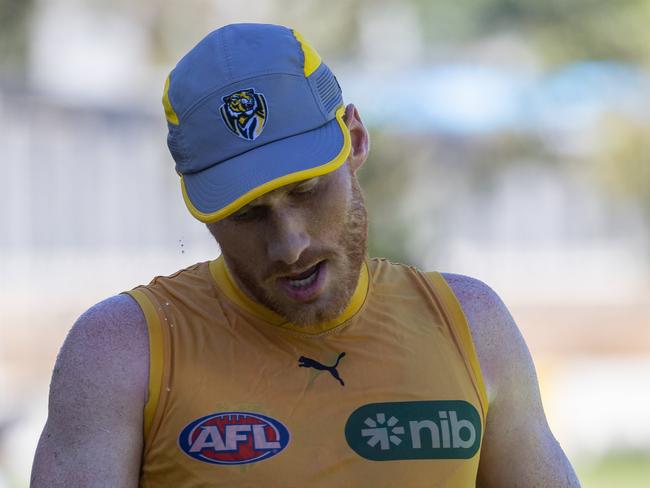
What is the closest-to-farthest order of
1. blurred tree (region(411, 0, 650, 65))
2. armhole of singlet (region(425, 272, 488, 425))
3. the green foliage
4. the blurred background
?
1. armhole of singlet (region(425, 272, 488, 425))
2. the green foliage
3. the blurred background
4. blurred tree (region(411, 0, 650, 65))

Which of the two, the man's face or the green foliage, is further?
the green foliage

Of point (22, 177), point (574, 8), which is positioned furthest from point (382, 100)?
point (574, 8)

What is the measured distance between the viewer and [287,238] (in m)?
2.78

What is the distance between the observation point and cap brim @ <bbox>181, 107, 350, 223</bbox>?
9.03 ft

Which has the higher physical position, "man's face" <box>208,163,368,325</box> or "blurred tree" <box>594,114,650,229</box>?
"blurred tree" <box>594,114,650,229</box>

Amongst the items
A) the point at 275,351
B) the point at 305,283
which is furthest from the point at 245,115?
the point at 275,351

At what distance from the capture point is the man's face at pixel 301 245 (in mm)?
2807

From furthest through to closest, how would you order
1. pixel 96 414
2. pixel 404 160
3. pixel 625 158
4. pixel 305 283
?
pixel 625 158, pixel 404 160, pixel 305 283, pixel 96 414

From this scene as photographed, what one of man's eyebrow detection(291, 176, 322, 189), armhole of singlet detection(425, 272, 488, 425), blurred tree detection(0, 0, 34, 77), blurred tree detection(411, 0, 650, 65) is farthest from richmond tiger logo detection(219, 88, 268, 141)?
blurred tree detection(0, 0, 34, 77)

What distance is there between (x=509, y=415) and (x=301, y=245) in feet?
2.14

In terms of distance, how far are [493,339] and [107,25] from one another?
993 inches

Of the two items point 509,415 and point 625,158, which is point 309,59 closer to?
point 509,415

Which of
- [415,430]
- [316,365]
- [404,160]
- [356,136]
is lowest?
[415,430]

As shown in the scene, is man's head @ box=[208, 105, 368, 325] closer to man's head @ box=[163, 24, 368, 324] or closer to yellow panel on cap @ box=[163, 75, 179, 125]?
man's head @ box=[163, 24, 368, 324]
